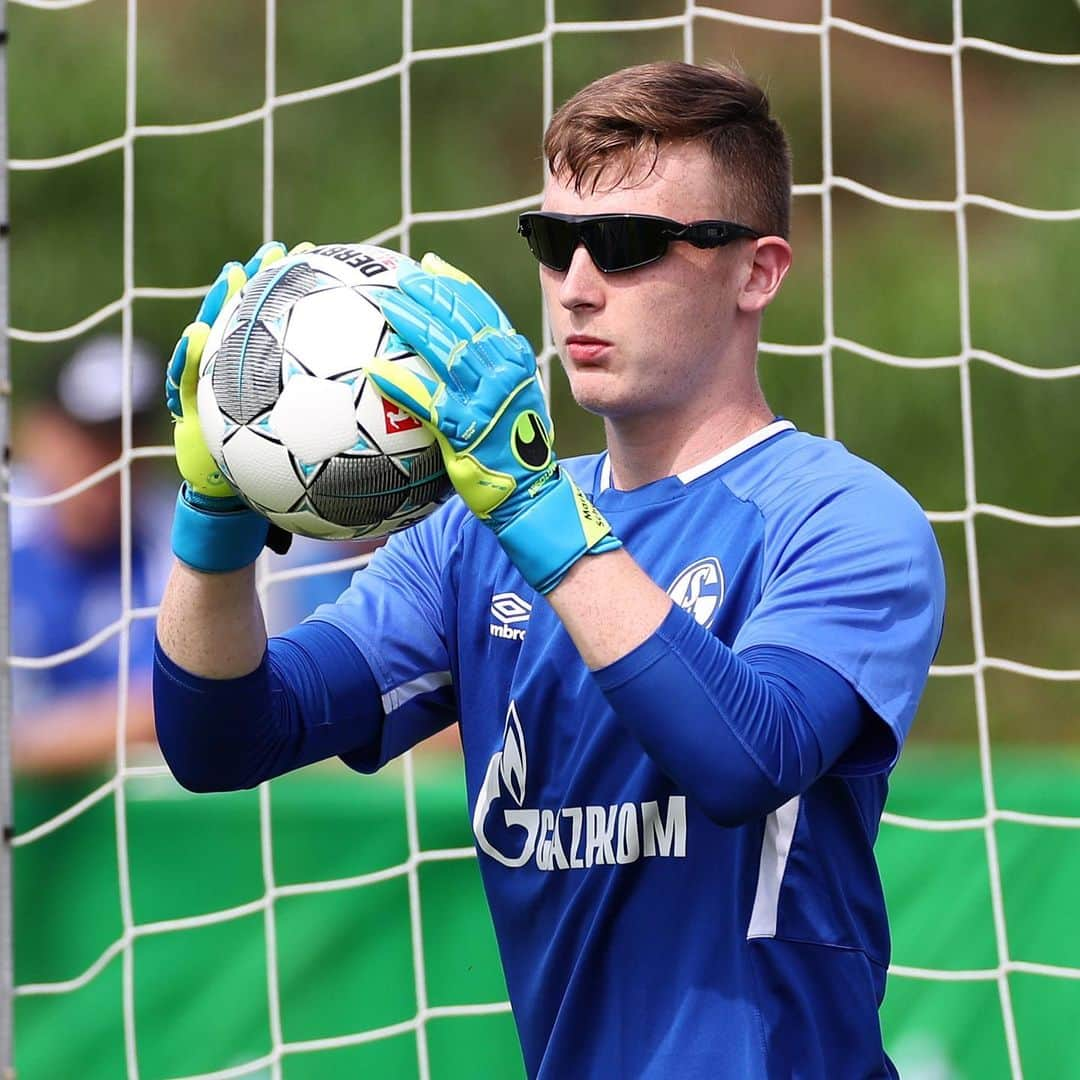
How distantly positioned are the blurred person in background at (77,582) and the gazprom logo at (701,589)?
2.24 meters

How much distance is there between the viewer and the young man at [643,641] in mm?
1912

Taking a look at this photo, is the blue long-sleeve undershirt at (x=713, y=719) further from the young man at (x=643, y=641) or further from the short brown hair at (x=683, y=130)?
the short brown hair at (x=683, y=130)

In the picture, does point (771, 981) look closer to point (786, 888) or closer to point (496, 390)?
point (786, 888)

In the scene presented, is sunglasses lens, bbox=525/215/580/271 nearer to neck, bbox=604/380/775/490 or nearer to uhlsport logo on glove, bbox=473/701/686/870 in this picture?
neck, bbox=604/380/775/490

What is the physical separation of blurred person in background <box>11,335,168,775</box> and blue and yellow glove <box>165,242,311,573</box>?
1.93 metres

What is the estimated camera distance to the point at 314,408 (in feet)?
6.63

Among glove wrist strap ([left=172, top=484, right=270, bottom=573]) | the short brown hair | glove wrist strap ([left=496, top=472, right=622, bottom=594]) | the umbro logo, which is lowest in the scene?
the umbro logo

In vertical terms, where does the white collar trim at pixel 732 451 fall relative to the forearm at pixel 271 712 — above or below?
above

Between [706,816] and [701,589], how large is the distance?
29cm

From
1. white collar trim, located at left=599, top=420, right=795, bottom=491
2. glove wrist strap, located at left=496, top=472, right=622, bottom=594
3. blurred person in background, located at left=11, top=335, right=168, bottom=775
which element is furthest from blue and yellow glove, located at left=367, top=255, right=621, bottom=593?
blurred person in background, located at left=11, top=335, right=168, bottom=775

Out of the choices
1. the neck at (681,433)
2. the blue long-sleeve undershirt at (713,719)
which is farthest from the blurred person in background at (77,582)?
the blue long-sleeve undershirt at (713,719)

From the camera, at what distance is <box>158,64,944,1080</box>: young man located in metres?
1.91

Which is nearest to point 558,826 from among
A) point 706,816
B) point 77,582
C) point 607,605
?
point 706,816

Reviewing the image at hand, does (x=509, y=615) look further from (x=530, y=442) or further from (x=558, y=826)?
(x=530, y=442)
